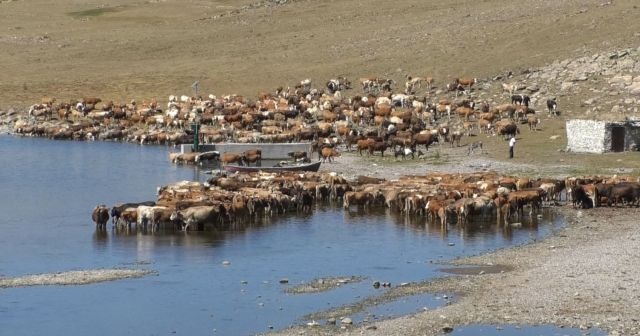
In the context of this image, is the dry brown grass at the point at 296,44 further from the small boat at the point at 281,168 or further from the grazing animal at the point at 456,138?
the small boat at the point at 281,168

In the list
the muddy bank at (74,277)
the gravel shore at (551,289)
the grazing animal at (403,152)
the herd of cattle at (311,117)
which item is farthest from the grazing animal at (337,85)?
the muddy bank at (74,277)

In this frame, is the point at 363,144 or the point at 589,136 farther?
the point at 363,144

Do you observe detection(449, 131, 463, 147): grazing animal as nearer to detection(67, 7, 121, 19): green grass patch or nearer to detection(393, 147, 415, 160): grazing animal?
detection(393, 147, 415, 160): grazing animal

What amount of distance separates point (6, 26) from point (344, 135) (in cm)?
4687

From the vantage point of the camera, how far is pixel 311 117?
173 feet

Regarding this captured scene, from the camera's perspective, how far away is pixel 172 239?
1077 inches

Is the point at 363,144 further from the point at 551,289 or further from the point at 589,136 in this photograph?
the point at 551,289

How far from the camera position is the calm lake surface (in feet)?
67.0

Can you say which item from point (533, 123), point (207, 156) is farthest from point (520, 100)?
point (207, 156)

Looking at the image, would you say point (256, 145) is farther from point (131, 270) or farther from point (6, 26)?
point (6, 26)

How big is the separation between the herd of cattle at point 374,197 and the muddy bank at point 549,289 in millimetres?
2965

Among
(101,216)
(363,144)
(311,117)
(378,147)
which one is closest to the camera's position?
(101,216)

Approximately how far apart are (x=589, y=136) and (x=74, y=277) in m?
20.1

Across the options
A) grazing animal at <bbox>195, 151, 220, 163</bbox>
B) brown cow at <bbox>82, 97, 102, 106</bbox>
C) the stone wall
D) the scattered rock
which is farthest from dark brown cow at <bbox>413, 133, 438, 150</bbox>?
the scattered rock
